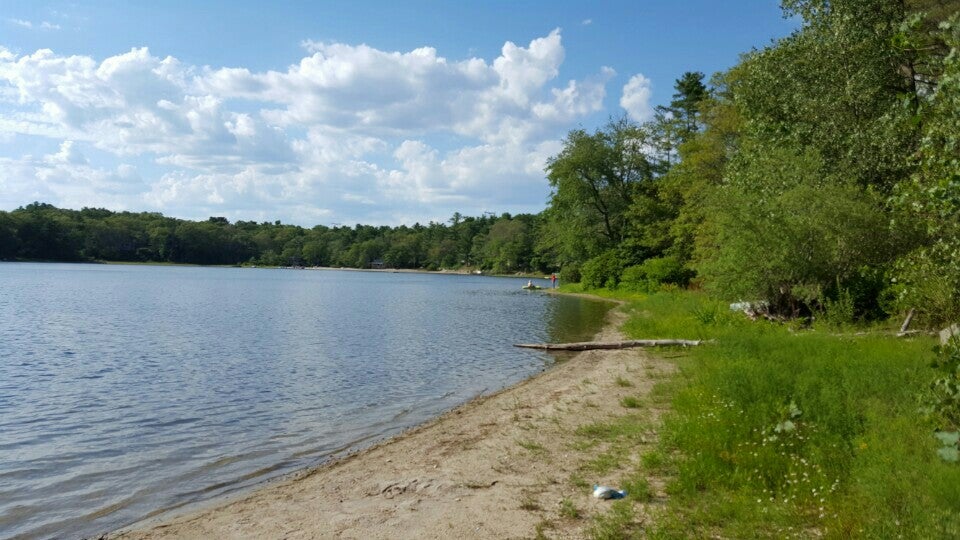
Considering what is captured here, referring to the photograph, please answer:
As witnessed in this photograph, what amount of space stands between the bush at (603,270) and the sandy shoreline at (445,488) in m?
47.4

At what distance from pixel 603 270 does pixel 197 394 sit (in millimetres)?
49994

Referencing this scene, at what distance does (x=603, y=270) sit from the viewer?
6297 centimetres

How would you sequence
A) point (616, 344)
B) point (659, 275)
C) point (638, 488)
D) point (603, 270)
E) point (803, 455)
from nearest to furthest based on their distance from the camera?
point (638, 488), point (803, 455), point (616, 344), point (659, 275), point (603, 270)

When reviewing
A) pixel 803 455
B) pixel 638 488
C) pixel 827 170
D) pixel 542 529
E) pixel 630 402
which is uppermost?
pixel 827 170

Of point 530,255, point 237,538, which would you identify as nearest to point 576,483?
point 237,538

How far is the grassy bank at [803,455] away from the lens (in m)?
6.05

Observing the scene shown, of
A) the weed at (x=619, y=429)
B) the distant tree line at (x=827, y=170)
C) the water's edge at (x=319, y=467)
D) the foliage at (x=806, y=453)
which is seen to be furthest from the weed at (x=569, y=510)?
the distant tree line at (x=827, y=170)

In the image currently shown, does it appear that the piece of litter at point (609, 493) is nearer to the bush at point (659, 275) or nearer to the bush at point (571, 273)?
the bush at point (659, 275)

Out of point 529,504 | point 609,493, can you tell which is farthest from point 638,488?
point 529,504

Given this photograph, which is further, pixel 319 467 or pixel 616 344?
pixel 616 344

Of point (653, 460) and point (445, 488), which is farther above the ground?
point (653, 460)

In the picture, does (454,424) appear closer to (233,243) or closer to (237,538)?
(237,538)

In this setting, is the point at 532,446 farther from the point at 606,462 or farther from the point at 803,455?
the point at 803,455

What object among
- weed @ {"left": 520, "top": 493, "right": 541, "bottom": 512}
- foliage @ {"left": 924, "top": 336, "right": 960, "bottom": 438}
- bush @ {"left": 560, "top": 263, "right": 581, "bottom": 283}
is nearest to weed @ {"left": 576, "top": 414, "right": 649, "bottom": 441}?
weed @ {"left": 520, "top": 493, "right": 541, "bottom": 512}
